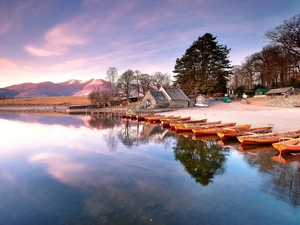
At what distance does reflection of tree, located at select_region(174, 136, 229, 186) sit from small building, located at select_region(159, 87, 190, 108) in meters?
28.4

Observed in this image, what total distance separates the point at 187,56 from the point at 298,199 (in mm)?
55486

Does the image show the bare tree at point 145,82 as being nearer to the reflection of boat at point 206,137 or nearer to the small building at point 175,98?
the small building at point 175,98

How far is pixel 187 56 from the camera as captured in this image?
57750 millimetres

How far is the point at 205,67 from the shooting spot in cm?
5475

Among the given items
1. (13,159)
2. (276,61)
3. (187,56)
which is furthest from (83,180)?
(187,56)

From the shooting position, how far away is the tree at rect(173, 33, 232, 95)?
53062mm

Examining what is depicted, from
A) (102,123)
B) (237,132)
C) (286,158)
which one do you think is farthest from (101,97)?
(286,158)

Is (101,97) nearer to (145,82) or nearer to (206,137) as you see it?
(145,82)

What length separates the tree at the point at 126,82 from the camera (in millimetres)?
61125

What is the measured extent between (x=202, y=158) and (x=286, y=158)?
444 cm

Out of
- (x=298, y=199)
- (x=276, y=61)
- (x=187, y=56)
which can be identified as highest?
(x=187, y=56)

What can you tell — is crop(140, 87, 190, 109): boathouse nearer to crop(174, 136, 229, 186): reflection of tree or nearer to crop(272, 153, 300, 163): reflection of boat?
crop(174, 136, 229, 186): reflection of tree

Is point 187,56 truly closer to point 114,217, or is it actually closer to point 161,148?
point 161,148

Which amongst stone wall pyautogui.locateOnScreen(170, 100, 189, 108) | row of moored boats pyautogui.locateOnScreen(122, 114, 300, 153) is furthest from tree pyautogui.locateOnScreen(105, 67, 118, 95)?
row of moored boats pyautogui.locateOnScreen(122, 114, 300, 153)
